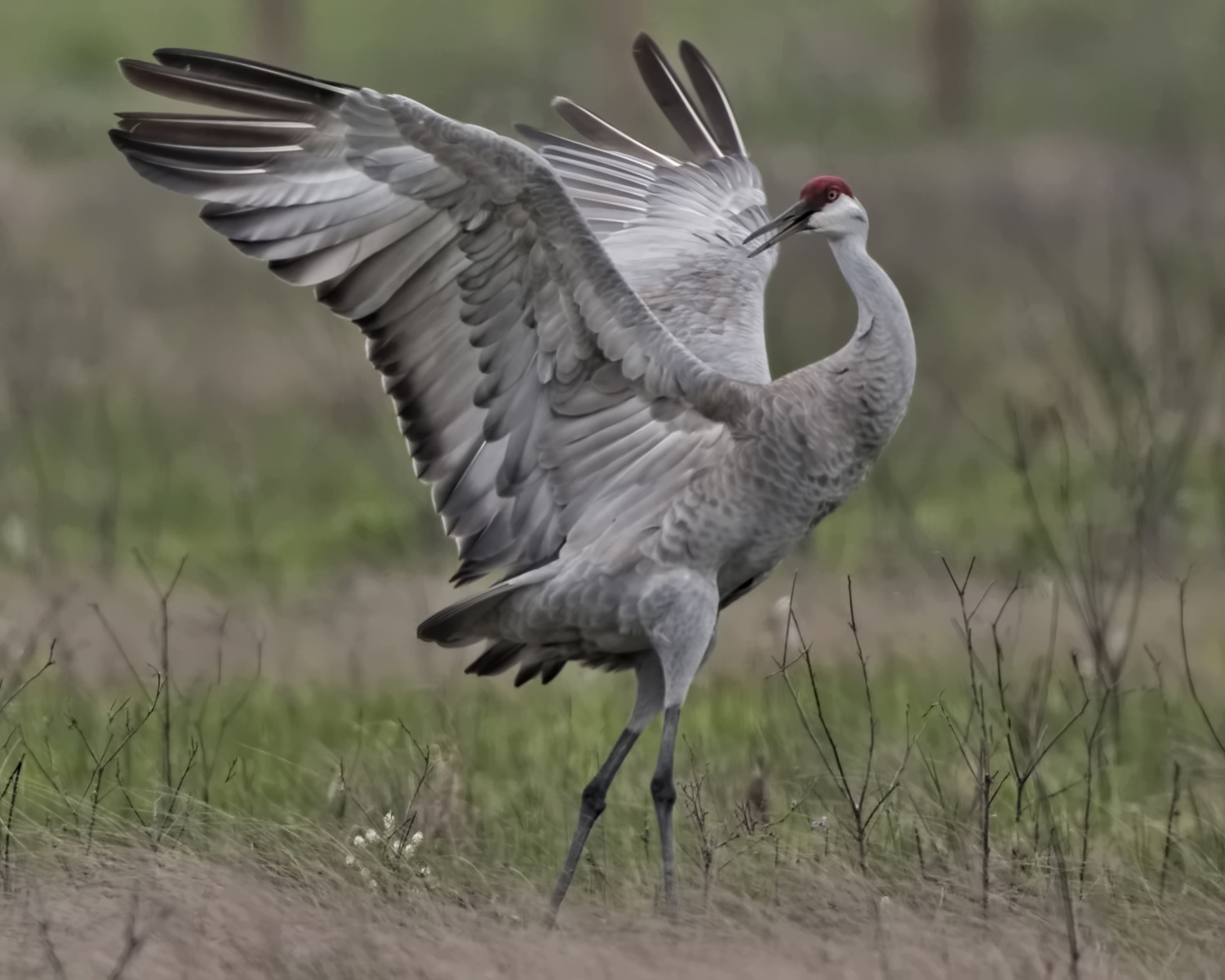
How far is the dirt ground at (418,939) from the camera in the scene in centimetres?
379

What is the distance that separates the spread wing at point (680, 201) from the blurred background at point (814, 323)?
100 cm

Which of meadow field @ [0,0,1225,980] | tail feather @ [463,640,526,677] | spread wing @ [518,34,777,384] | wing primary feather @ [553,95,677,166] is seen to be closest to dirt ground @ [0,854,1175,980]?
meadow field @ [0,0,1225,980]

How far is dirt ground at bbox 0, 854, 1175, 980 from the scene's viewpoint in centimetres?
379

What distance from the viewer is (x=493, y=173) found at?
4500 millimetres

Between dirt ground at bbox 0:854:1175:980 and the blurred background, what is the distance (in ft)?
6.05

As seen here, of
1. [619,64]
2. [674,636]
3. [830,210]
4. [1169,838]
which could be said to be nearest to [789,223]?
[830,210]

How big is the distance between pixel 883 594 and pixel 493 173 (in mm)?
4866

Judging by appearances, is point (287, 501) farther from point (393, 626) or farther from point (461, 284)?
point (461, 284)

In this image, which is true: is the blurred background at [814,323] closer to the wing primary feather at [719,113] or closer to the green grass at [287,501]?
the green grass at [287,501]

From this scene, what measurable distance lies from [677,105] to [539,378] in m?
2.09

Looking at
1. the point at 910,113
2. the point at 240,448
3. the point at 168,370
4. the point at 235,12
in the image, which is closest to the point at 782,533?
the point at 240,448

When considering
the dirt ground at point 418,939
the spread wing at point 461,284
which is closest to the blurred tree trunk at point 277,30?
the spread wing at point 461,284

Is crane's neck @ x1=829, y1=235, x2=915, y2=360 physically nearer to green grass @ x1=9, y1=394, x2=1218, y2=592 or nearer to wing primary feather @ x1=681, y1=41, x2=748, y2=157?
wing primary feather @ x1=681, y1=41, x2=748, y2=157

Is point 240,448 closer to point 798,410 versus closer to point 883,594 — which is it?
point 883,594
